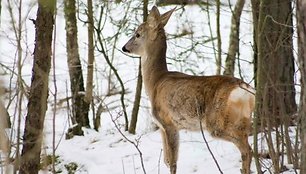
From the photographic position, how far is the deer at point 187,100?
289 inches

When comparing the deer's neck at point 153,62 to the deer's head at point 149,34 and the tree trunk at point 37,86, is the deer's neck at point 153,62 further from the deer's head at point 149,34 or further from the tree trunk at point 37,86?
the tree trunk at point 37,86

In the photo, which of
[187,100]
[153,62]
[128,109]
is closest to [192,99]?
[187,100]

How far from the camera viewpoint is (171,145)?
824 centimetres

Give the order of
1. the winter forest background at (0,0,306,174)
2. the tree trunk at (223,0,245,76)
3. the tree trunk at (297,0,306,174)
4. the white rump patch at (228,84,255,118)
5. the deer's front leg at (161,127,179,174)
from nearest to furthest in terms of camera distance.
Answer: the tree trunk at (297,0,306,174) → the winter forest background at (0,0,306,174) → the white rump patch at (228,84,255,118) → the deer's front leg at (161,127,179,174) → the tree trunk at (223,0,245,76)

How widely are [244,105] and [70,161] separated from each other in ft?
9.27

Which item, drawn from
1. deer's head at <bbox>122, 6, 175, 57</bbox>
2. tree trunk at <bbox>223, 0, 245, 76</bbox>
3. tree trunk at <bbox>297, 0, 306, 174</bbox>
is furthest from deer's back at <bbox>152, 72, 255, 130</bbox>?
tree trunk at <bbox>223, 0, 245, 76</bbox>

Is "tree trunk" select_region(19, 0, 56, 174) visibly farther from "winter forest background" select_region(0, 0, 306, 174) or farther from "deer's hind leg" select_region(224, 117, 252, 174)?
"deer's hind leg" select_region(224, 117, 252, 174)

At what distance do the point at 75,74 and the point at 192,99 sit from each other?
12.5 ft

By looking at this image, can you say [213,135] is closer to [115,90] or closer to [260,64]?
[260,64]

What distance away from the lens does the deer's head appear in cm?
902

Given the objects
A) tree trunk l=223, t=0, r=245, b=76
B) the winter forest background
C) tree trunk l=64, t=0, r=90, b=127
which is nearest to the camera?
the winter forest background

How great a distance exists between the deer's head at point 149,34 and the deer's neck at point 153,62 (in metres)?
0.05

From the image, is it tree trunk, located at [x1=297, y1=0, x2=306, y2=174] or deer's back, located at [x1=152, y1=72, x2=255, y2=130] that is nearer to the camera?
tree trunk, located at [x1=297, y1=0, x2=306, y2=174]

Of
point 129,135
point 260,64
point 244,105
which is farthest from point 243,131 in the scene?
point 129,135
